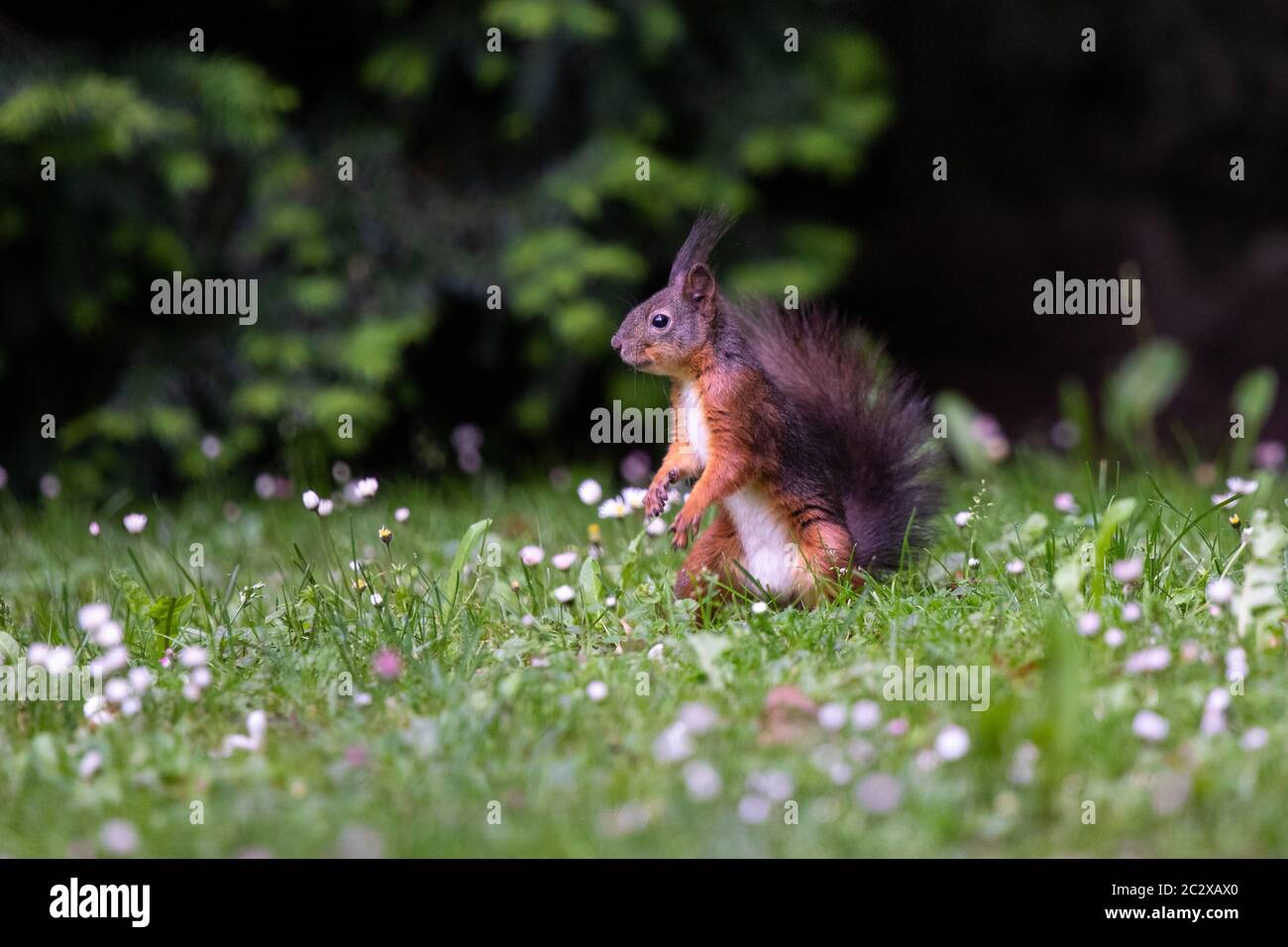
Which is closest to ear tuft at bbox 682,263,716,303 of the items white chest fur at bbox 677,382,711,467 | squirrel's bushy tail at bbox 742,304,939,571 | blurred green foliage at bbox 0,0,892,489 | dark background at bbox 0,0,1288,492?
white chest fur at bbox 677,382,711,467

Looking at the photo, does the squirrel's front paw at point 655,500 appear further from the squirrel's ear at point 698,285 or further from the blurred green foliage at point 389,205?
the blurred green foliage at point 389,205

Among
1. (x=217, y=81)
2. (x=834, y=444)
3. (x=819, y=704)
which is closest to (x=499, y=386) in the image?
(x=217, y=81)

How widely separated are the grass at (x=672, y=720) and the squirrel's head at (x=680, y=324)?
0.46 m

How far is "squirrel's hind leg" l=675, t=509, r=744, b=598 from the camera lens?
318 cm

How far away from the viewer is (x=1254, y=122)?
6.96 m

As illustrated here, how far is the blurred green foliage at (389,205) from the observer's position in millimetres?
5301

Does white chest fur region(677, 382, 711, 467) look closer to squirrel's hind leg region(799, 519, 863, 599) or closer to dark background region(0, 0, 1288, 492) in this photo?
squirrel's hind leg region(799, 519, 863, 599)

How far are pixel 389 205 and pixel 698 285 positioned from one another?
9.21 ft

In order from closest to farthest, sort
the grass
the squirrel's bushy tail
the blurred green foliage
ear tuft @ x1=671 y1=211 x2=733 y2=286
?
1. the grass
2. ear tuft @ x1=671 y1=211 x2=733 y2=286
3. the squirrel's bushy tail
4. the blurred green foliage

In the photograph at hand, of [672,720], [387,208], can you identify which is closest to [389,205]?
[387,208]

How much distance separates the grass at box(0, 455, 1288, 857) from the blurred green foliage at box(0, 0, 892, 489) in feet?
6.22

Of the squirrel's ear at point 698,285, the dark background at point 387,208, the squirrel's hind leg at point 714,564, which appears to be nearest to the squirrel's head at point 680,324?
the squirrel's ear at point 698,285
